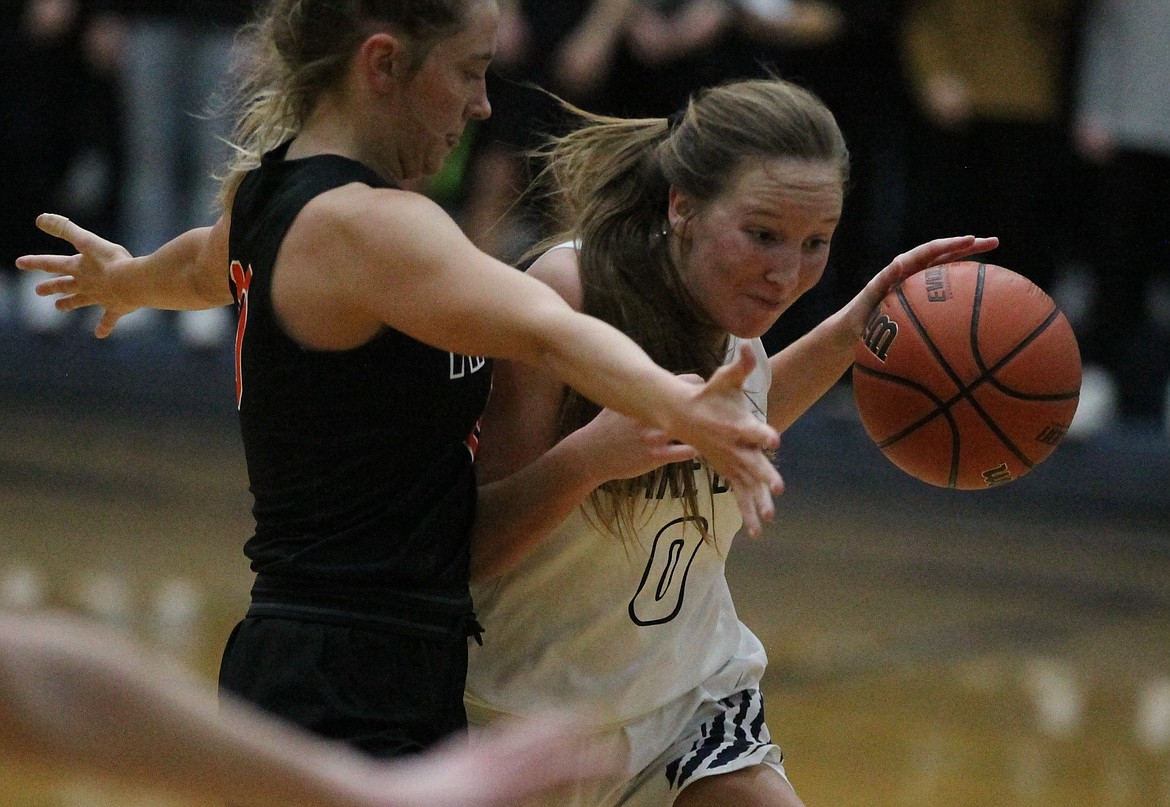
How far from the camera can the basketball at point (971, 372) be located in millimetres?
2785

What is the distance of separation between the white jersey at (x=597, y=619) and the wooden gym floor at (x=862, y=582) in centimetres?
115

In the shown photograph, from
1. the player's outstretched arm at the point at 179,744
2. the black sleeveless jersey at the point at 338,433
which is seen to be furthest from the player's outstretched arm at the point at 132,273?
the player's outstretched arm at the point at 179,744

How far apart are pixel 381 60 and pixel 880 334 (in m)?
0.99

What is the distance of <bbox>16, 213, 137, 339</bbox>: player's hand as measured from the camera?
9.59 feet

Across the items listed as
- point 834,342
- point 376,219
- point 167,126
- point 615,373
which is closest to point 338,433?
point 376,219

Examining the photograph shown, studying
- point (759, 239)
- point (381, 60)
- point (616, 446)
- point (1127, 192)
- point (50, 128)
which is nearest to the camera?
point (381, 60)

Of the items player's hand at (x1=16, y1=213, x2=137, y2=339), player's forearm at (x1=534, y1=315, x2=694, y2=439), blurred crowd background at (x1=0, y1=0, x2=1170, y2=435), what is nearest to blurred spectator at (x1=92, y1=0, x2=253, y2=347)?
blurred crowd background at (x1=0, y1=0, x2=1170, y2=435)

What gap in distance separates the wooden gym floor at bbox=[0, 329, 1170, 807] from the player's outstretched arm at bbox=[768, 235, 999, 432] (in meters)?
→ 1.37

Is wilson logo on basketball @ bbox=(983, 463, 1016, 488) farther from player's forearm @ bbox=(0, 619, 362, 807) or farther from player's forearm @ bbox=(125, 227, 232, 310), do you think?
player's forearm @ bbox=(0, 619, 362, 807)

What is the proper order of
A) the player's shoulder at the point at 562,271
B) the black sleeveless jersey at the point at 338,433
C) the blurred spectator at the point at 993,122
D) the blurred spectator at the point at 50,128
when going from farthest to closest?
the blurred spectator at the point at 50,128 < the blurred spectator at the point at 993,122 < the player's shoulder at the point at 562,271 < the black sleeveless jersey at the point at 338,433

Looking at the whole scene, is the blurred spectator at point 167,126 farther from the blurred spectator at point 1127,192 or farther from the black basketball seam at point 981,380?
the black basketball seam at point 981,380

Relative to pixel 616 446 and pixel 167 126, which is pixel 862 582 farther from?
pixel 167 126

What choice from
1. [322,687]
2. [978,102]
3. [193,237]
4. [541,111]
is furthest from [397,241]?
[978,102]

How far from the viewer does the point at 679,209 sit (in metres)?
2.69
